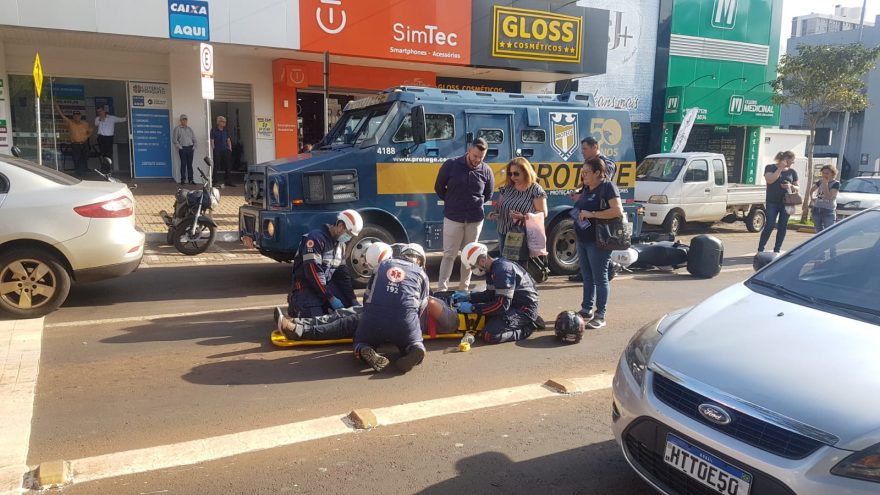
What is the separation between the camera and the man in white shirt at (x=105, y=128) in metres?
15.9

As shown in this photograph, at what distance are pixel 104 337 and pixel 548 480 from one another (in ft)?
14.8

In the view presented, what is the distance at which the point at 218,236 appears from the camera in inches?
460

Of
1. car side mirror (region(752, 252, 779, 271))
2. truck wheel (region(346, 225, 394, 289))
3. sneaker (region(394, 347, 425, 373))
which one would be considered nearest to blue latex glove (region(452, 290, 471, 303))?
sneaker (region(394, 347, 425, 373))

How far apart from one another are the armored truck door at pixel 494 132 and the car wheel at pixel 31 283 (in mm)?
5250

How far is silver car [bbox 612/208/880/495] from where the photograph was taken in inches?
99.8

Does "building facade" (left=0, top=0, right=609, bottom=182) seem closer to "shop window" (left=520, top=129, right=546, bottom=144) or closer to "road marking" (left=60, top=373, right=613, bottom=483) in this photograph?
"shop window" (left=520, top=129, right=546, bottom=144)

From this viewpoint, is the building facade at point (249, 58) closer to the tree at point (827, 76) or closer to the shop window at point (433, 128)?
the tree at point (827, 76)

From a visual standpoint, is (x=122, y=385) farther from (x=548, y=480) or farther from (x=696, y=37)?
(x=696, y=37)

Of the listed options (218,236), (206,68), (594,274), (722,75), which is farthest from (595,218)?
(722,75)

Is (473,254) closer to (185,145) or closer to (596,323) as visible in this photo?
(596,323)

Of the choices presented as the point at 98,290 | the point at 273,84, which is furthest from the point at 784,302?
the point at 273,84

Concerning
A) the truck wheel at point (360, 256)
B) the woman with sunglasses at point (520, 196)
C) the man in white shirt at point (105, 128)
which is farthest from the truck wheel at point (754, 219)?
the man in white shirt at point (105, 128)

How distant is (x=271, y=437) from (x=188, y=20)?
11.8 meters

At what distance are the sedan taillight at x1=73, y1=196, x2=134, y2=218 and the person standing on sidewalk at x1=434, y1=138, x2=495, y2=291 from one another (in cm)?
344
